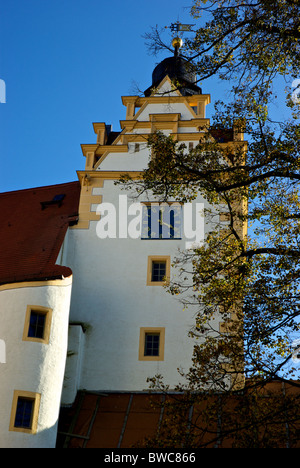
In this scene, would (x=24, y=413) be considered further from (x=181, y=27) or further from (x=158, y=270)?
(x=181, y=27)

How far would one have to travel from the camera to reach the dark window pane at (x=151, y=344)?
70.9ft

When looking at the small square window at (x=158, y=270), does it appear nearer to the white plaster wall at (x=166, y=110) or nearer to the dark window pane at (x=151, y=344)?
the dark window pane at (x=151, y=344)

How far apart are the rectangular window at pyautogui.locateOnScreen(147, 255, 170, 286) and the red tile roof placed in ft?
9.87

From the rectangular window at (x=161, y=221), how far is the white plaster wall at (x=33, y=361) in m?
4.29

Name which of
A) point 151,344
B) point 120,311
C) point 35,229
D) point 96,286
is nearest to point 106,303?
point 120,311

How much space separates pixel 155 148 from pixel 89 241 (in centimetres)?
1008

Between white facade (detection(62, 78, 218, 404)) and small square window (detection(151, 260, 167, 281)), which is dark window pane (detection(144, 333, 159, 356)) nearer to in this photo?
white facade (detection(62, 78, 218, 404))

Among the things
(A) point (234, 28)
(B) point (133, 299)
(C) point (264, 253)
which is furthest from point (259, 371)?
(B) point (133, 299)

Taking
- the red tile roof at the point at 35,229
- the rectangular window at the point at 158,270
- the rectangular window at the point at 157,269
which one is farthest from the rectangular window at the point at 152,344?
the red tile roof at the point at 35,229

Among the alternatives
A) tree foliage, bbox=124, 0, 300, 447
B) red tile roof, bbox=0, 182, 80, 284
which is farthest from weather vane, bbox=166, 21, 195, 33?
red tile roof, bbox=0, 182, 80, 284

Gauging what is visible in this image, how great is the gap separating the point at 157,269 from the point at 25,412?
681cm

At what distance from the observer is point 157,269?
23.0 m

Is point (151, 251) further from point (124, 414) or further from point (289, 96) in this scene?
point (289, 96)

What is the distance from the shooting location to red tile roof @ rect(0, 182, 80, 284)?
68.6 ft
